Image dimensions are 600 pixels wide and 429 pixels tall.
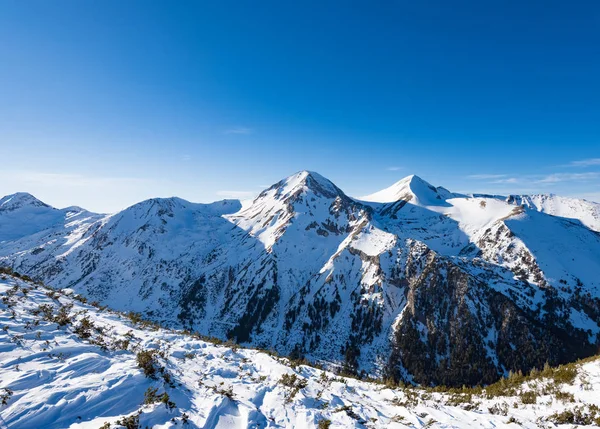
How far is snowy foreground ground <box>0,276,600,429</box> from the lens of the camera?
28.4 ft

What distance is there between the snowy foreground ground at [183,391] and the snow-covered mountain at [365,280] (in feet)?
226

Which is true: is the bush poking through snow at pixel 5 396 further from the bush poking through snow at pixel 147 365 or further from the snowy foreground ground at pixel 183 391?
the bush poking through snow at pixel 147 365

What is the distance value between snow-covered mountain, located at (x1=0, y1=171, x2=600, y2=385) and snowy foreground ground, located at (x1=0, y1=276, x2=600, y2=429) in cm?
6900

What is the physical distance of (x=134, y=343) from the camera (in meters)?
15.8

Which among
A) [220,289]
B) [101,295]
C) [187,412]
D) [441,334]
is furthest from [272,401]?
[101,295]

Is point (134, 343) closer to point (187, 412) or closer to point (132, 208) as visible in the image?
point (187, 412)

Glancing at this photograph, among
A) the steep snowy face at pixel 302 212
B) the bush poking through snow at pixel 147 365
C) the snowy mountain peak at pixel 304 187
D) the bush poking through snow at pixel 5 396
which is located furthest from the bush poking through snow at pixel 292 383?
the snowy mountain peak at pixel 304 187

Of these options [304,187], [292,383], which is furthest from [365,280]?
[292,383]

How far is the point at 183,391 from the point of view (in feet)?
36.1

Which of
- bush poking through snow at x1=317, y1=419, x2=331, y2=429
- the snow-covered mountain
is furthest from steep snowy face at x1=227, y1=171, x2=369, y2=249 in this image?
bush poking through snow at x1=317, y1=419, x2=331, y2=429

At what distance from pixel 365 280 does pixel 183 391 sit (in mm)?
97770

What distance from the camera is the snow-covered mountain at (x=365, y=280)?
3118 inches

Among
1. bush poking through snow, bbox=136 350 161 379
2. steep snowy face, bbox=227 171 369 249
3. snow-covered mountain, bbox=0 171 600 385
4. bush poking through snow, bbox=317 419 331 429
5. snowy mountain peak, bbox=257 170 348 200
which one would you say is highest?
snowy mountain peak, bbox=257 170 348 200

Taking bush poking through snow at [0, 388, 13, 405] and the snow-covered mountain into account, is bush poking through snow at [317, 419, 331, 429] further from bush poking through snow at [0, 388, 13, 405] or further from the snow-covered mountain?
the snow-covered mountain
